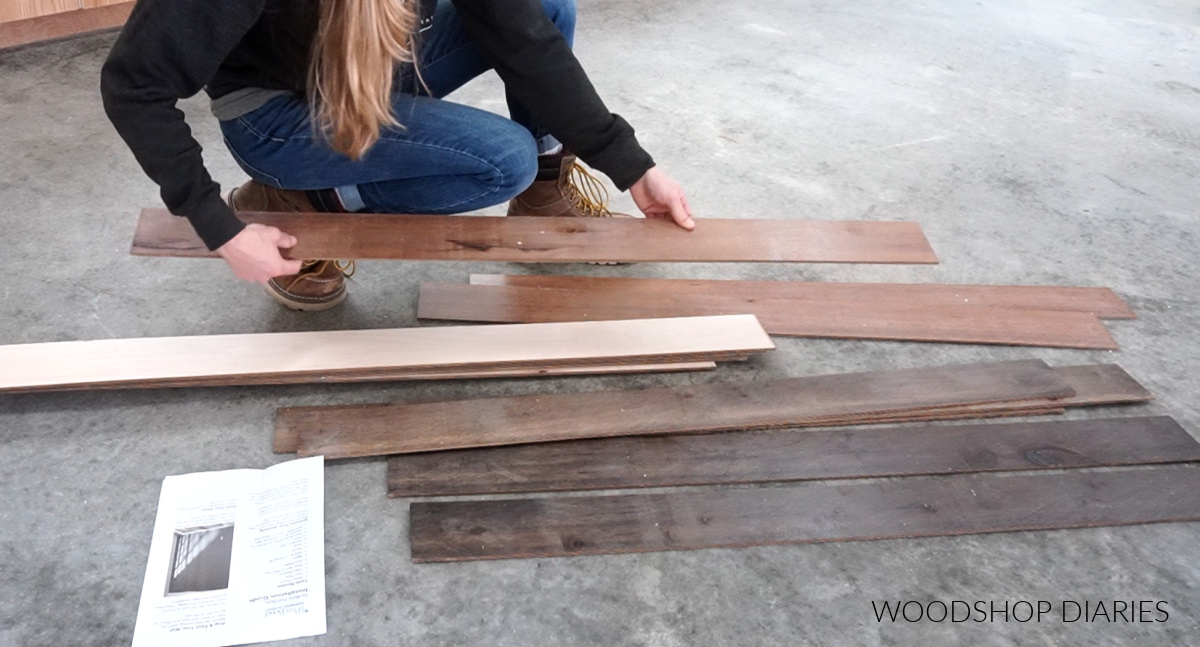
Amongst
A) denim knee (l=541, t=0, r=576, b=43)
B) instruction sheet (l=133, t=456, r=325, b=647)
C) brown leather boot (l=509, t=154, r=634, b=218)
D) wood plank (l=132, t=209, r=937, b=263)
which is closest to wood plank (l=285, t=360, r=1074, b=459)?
instruction sheet (l=133, t=456, r=325, b=647)

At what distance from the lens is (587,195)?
2.30m

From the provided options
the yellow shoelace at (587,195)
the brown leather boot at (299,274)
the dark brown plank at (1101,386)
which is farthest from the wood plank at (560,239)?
the dark brown plank at (1101,386)

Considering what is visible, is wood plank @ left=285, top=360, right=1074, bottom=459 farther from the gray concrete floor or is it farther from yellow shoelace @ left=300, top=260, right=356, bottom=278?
yellow shoelace @ left=300, top=260, right=356, bottom=278

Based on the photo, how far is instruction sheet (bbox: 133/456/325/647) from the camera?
1.35 meters

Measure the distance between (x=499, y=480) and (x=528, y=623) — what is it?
28cm

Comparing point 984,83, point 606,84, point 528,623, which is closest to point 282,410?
point 528,623

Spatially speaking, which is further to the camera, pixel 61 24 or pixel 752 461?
pixel 61 24

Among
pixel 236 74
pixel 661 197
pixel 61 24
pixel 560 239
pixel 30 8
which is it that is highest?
pixel 236 74

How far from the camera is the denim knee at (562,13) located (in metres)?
1.96

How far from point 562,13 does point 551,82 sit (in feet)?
1.13

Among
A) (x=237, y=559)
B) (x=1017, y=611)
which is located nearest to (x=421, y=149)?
(x=237, y=559)

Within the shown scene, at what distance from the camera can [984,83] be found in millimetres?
3307

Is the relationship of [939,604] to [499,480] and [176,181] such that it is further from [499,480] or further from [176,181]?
[176,181]

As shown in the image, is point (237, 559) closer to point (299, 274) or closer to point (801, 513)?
point (299, 274)
